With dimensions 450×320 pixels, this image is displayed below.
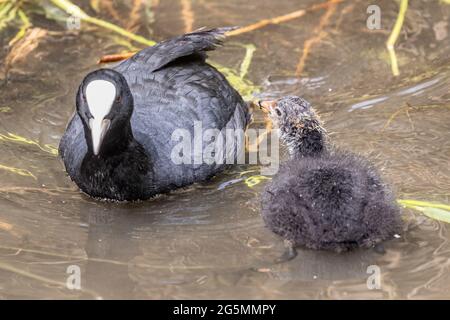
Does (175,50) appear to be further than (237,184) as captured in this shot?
Yes

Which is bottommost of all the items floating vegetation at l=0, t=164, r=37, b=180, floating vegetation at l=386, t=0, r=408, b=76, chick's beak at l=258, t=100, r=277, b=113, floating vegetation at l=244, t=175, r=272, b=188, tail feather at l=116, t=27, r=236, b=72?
floating vegetation at l=244, t=175, r=272, b=188

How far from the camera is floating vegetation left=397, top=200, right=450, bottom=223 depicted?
4.92 metres

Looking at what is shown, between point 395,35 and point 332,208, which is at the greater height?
point 395,35

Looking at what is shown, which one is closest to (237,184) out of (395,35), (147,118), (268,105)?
(268,105)

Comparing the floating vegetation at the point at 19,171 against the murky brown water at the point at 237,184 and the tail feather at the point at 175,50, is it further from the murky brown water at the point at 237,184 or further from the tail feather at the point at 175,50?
the tail feather at the point at 175,50

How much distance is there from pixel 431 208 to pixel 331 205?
695mm

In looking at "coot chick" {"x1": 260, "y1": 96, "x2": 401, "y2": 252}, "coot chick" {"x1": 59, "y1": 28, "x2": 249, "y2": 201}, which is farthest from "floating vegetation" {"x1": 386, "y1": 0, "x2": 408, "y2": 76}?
"coot chick" {"x1": 260, "y1": 96, "x2": 401, "y2": 252}

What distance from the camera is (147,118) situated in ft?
18.9

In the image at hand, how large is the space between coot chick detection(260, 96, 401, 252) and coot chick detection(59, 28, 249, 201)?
2.89 ft

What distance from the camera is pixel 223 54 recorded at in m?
7.43

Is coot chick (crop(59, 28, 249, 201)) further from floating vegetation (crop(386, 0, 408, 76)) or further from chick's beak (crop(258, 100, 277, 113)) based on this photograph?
floating vegetation (crop(386, 0, 408, 76))

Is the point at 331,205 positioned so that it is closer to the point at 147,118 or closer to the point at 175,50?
the point at 147,118

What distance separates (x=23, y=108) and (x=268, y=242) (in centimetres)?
252
